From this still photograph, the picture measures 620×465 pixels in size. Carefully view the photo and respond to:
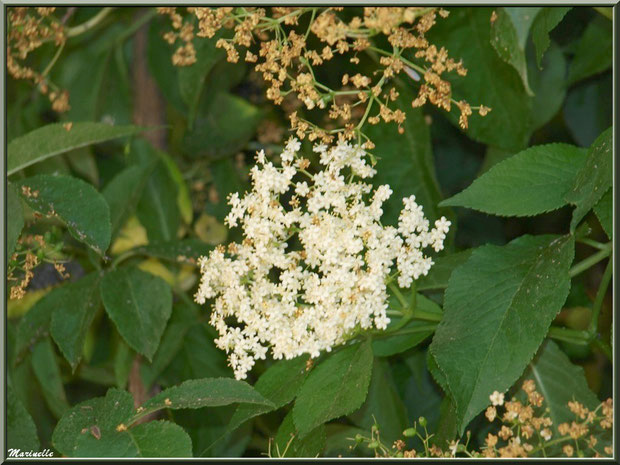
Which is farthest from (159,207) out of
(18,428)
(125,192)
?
(18,428)

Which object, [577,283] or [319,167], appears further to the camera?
[577,283]

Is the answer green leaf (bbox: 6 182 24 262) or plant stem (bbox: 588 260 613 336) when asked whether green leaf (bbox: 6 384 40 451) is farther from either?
plant stem (bbox: 588 260 613 336)

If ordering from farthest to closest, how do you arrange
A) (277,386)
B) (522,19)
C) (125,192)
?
1. (125,192)
2. (277,386)
3. (522,19)

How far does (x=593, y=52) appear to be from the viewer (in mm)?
956

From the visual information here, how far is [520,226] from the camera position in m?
1.02

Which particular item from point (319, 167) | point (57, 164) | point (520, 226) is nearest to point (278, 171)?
point (319, 167)

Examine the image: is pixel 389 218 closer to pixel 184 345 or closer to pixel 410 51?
pixel 410 51

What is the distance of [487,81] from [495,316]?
0.29 metres

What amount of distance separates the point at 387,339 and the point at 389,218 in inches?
4.7

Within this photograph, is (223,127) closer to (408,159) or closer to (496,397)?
(408,159)

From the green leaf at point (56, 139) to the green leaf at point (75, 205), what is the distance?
0.05 metres

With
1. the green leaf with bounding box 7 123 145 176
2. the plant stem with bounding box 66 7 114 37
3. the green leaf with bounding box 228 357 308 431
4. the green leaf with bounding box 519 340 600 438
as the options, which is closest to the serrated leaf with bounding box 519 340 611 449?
the green leaf with bounding box 519 340 600 438

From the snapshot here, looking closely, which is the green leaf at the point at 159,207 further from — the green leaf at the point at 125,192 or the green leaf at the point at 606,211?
the green leaf at the point at 606,211

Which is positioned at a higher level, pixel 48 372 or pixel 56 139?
pixel 56 139
